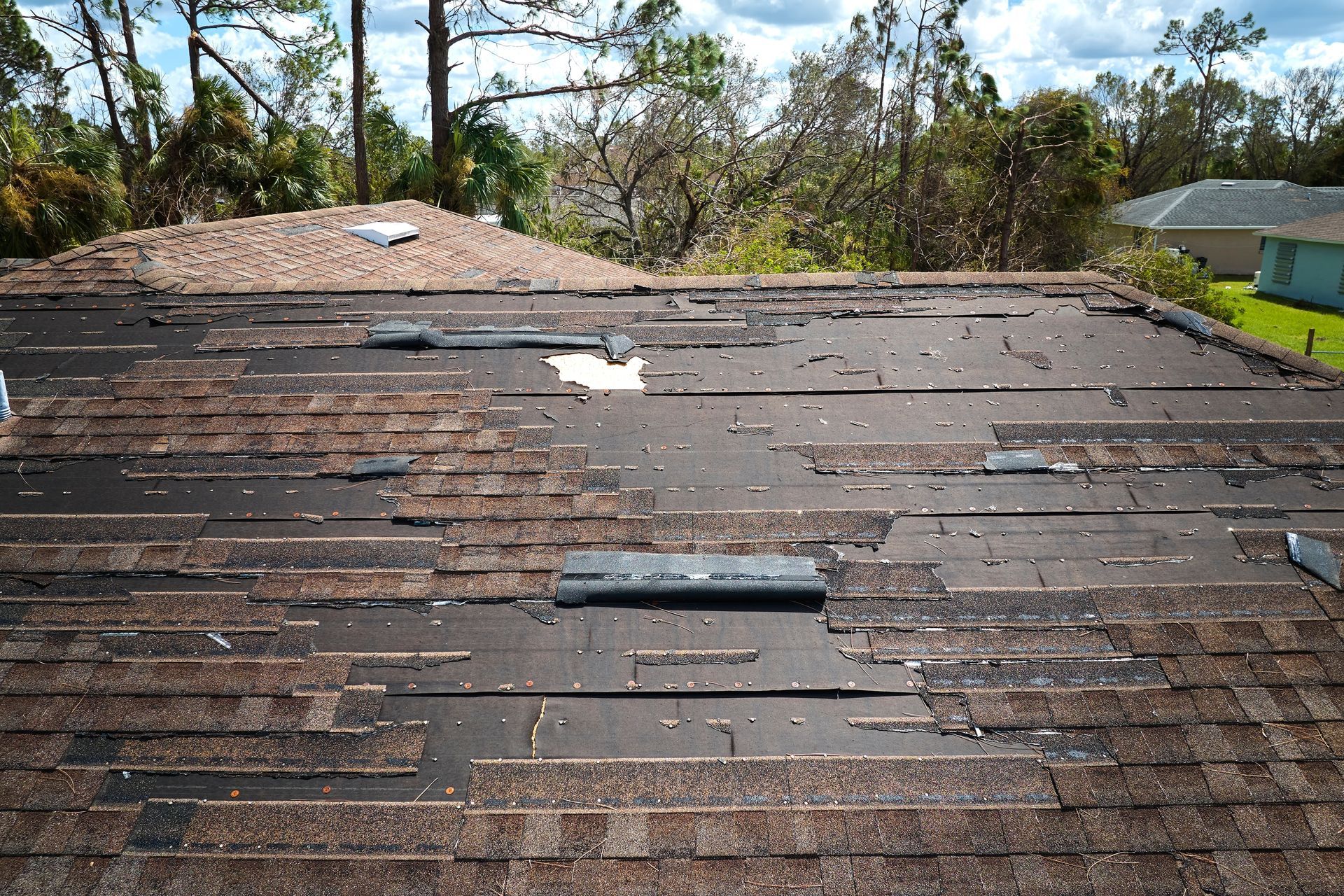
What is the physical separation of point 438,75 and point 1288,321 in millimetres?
28672

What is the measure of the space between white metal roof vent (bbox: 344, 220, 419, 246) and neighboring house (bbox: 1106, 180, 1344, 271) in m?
35.1

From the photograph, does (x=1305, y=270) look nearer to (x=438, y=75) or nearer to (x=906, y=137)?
(x=906, y=137)

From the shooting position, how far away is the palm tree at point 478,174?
751 inches

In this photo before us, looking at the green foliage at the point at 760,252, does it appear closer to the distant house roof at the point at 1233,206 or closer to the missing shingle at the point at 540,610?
the missing shingle at the point at 540,610

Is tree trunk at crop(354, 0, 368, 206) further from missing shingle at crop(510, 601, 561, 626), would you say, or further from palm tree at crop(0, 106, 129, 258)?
missing shingle at crop(510, 601, 561, 626)

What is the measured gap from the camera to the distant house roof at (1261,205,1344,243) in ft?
105

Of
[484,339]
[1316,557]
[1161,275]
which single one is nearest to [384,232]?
[484,339]

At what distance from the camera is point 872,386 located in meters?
5.18

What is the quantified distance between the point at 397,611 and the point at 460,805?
39.8 inches

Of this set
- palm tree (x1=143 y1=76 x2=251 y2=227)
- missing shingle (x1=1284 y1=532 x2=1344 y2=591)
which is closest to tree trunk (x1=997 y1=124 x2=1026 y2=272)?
palm tree (x1=143 y1=76 x2=251 y2=227)

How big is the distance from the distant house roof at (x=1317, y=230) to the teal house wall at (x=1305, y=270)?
180 mm

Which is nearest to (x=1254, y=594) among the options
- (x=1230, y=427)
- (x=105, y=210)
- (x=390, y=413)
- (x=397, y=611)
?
(x=1230, y=427)

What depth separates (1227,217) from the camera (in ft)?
128

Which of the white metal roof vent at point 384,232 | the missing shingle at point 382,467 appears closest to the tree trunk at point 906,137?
the white metal roof vent at point 384,232
